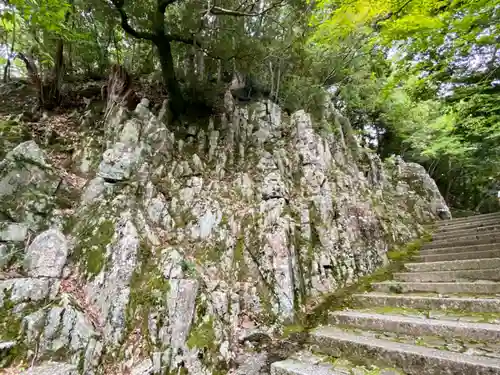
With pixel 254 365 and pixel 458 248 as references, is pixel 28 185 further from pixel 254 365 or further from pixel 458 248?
pixel 458 248

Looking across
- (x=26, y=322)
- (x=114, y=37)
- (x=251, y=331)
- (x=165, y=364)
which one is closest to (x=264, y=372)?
(x=251, y=331)

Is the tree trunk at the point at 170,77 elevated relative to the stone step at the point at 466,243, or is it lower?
elevated

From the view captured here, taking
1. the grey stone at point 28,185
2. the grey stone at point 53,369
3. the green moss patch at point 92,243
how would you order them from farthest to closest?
1. the grey stone at point 28,185
2. the green moss patch at point 92,243
3. the grey stone at point 53,369

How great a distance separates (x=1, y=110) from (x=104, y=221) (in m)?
5.16

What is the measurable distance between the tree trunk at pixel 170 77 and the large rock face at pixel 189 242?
77cm

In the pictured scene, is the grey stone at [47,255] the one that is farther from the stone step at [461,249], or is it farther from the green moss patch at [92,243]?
the stone step at [461,249]

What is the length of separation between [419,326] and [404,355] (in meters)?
0.58

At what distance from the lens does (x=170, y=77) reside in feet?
21.1

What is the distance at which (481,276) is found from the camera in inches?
162

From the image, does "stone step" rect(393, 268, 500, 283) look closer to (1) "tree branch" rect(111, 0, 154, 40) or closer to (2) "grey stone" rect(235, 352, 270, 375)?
(2) "grey stone" rect(235, 352, 270, 375)

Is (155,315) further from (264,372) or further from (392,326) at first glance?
(392,326)

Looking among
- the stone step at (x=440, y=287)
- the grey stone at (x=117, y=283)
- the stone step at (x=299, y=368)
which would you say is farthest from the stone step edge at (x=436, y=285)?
the grey stone at (x=117, y=283)

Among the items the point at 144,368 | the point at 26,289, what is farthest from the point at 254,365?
the point at 26,289

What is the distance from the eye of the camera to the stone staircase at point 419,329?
2635 mm
